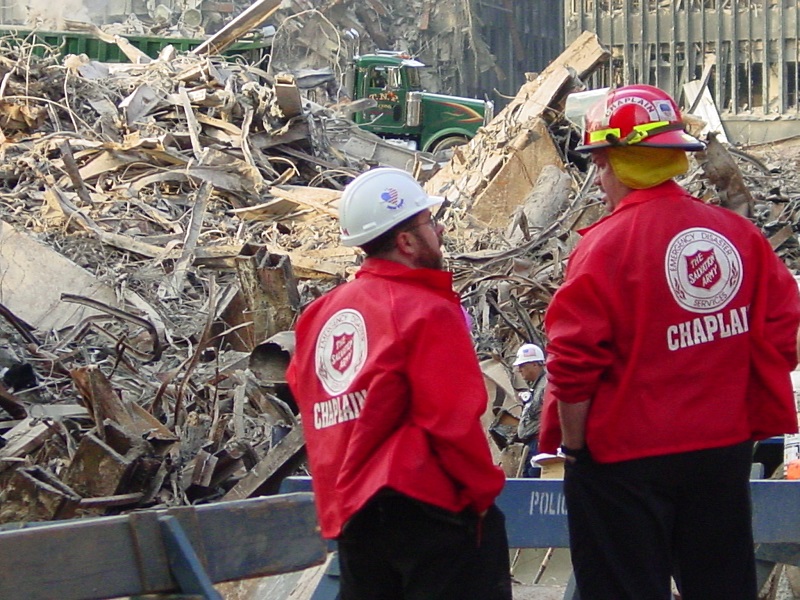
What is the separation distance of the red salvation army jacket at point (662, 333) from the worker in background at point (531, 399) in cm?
335

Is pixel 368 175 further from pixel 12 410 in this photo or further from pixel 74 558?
pixel 12 410

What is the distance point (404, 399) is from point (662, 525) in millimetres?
767

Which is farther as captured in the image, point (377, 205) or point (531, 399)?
point (531, 399)

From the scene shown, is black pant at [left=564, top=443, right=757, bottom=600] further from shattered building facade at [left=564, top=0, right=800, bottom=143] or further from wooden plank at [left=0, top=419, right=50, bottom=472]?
shattered building facade at [left=564, top=0, right=800, bottom=143]

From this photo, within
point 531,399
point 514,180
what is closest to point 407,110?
point 514,180

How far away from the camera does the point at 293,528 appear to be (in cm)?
305

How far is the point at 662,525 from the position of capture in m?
2.95

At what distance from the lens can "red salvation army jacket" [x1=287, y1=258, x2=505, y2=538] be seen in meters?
2.58

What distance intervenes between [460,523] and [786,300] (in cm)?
103

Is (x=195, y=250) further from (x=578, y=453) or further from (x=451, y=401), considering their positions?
(x=451, y=401)

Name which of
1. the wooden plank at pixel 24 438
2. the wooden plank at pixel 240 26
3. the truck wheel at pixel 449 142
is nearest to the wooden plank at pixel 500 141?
the wooden plank at pixel 240 26

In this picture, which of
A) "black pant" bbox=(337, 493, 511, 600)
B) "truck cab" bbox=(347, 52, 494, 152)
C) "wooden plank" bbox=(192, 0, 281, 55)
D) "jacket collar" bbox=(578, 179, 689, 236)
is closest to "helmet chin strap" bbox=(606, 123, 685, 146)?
"jacket collar" bbox=(578, 179, 689, 236)

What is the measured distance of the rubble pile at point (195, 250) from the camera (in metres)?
5.85

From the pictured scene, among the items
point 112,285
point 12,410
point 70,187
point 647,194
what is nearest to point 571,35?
point 70,187
